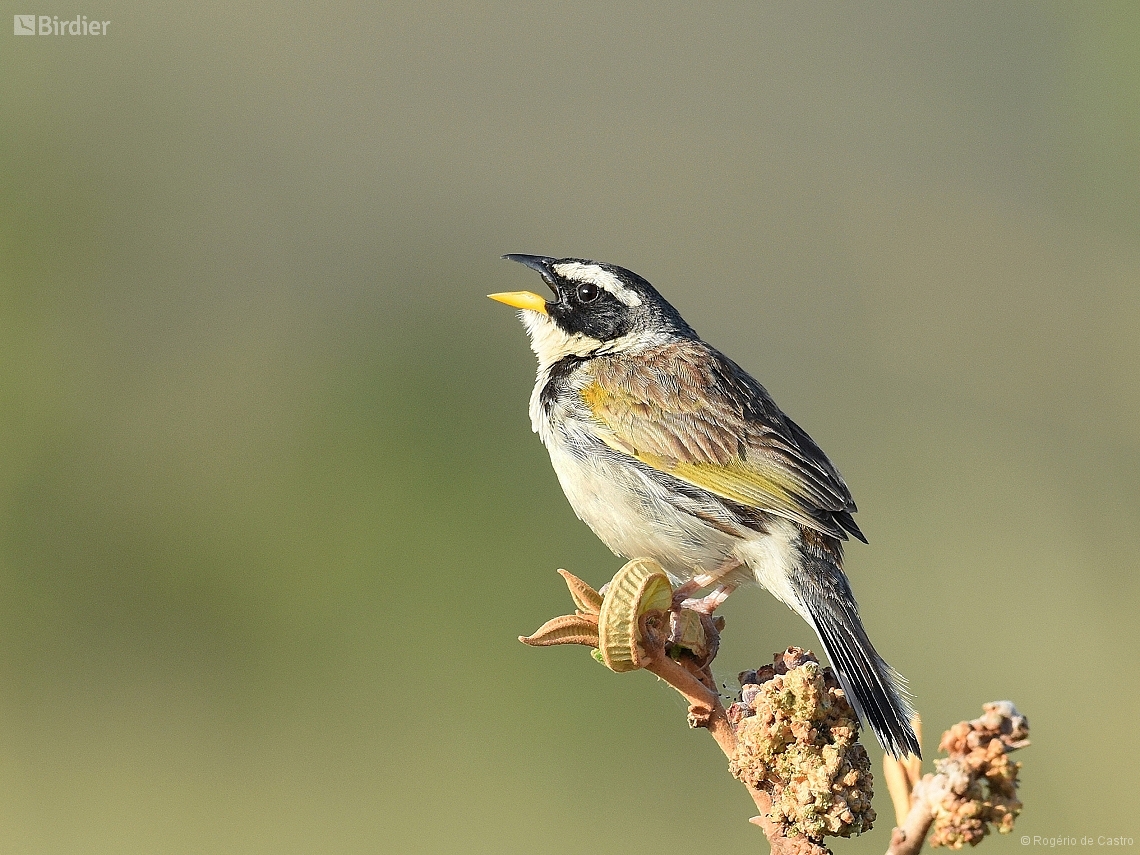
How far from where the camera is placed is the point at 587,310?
5105 millimetres

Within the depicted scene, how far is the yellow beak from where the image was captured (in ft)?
16.1

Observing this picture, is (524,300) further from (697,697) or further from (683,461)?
(697,697)

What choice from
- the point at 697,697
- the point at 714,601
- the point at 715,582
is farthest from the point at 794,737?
the point at 715,582

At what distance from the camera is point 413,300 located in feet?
39.2

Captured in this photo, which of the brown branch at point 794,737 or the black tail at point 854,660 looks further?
the black tail at point 854,660

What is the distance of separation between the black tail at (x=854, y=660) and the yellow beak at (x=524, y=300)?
1.63 metres

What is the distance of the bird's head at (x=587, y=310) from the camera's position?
16.6ft

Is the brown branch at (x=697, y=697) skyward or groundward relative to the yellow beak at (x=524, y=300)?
groundward

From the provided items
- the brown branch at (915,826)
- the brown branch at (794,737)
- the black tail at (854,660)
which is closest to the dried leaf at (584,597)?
the brown branch at (794,737)

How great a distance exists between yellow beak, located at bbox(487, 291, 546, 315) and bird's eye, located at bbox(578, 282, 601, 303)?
0.17 meters

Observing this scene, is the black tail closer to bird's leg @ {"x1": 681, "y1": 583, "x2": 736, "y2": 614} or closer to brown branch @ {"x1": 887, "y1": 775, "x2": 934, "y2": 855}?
bird's leg @ {"x1": 681, "y1": 583, "x2": 736, "y2": 614}

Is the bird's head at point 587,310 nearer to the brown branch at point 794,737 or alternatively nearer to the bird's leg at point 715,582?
the bird's leg at point 715,582

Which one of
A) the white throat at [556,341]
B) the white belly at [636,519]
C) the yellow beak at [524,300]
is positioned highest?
the yellow beak at [524,300]

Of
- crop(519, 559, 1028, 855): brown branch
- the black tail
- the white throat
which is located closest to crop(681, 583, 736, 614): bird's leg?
the black tail
